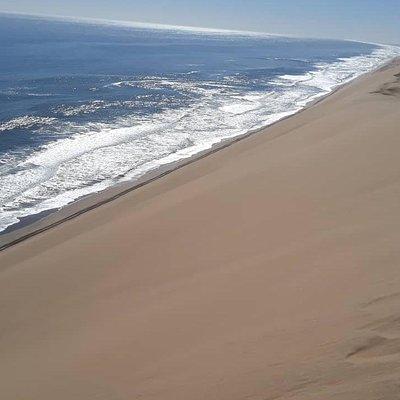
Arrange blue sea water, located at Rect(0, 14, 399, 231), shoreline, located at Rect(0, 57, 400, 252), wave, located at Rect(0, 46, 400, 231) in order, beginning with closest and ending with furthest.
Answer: shoreline, located at Rect(0, 57, 400, 252), wave, located at Rect(0, 46, 400, 231), blue sea water, located at Rect(0, 14, 399, 231)

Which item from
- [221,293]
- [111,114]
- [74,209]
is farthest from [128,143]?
[221,293]

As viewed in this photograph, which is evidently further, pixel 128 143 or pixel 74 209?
pixel 128 143

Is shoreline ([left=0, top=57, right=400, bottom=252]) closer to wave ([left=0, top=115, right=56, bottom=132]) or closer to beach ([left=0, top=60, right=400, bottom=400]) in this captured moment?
beach ([left=0, top=60, right=400, bottom=400])

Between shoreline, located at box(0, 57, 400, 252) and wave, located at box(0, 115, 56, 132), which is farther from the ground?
wave, located at box(0, 115, 56, 132)

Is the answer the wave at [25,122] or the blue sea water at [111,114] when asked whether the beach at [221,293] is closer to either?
the blue sea water at [111,114]

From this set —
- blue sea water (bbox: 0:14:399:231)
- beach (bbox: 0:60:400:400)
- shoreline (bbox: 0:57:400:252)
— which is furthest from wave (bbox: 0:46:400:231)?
beach (bbox: 0:60:400:400)

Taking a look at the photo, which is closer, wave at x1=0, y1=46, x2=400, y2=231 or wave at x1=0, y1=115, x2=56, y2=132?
wave at x1=0, y1=46, x2=400, y2=231

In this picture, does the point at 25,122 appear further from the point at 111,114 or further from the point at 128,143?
the point at 128,143

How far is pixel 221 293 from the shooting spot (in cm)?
575

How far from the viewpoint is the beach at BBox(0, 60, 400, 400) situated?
407 cm

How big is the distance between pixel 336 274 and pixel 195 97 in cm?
2364

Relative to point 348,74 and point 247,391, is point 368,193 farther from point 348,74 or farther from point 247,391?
point 348,74

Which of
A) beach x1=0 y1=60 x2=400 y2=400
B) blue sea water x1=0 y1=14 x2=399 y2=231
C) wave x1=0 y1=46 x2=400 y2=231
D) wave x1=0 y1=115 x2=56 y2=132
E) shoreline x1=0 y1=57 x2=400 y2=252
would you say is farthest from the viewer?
wave x1=0 y1=115 x2=56 y2=132

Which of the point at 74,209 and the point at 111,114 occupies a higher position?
the point at 111,114
